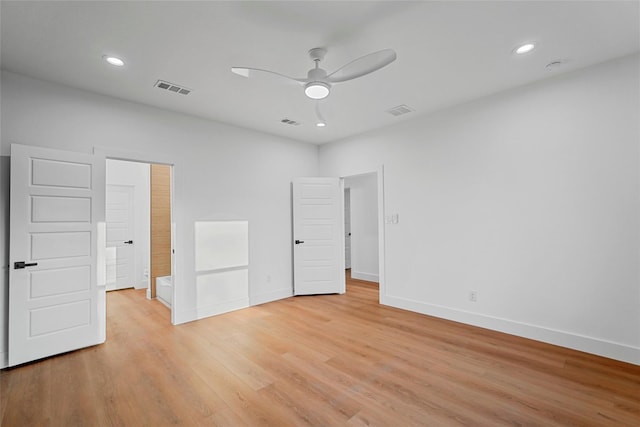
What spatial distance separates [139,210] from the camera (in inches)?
245

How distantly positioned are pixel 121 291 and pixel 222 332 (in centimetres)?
366

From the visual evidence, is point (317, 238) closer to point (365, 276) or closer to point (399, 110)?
point (365, 276)

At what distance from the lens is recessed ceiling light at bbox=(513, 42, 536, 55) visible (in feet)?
8.38

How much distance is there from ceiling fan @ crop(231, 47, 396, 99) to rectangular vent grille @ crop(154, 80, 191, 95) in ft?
4.59

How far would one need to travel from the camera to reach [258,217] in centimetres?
494

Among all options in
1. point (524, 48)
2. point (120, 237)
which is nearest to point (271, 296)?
point (120, 237)

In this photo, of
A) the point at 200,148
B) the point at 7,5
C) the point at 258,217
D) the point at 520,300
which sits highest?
the point at 7,5

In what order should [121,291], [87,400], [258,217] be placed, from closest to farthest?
[87,400] < [258,217] < [121,291]

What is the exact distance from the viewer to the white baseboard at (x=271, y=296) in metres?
4.79

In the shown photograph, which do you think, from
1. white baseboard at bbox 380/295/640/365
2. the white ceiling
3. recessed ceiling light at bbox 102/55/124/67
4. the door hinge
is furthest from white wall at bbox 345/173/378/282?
the door hinge

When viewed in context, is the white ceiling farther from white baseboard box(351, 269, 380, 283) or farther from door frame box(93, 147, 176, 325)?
white baseboard box(351, 269, 380, 283)

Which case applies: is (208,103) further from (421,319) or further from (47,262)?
(421,319)

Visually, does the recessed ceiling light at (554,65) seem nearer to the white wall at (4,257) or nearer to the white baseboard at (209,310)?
the white baseboard at (209,310)

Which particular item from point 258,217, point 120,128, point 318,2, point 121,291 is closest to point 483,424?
point 318,2
